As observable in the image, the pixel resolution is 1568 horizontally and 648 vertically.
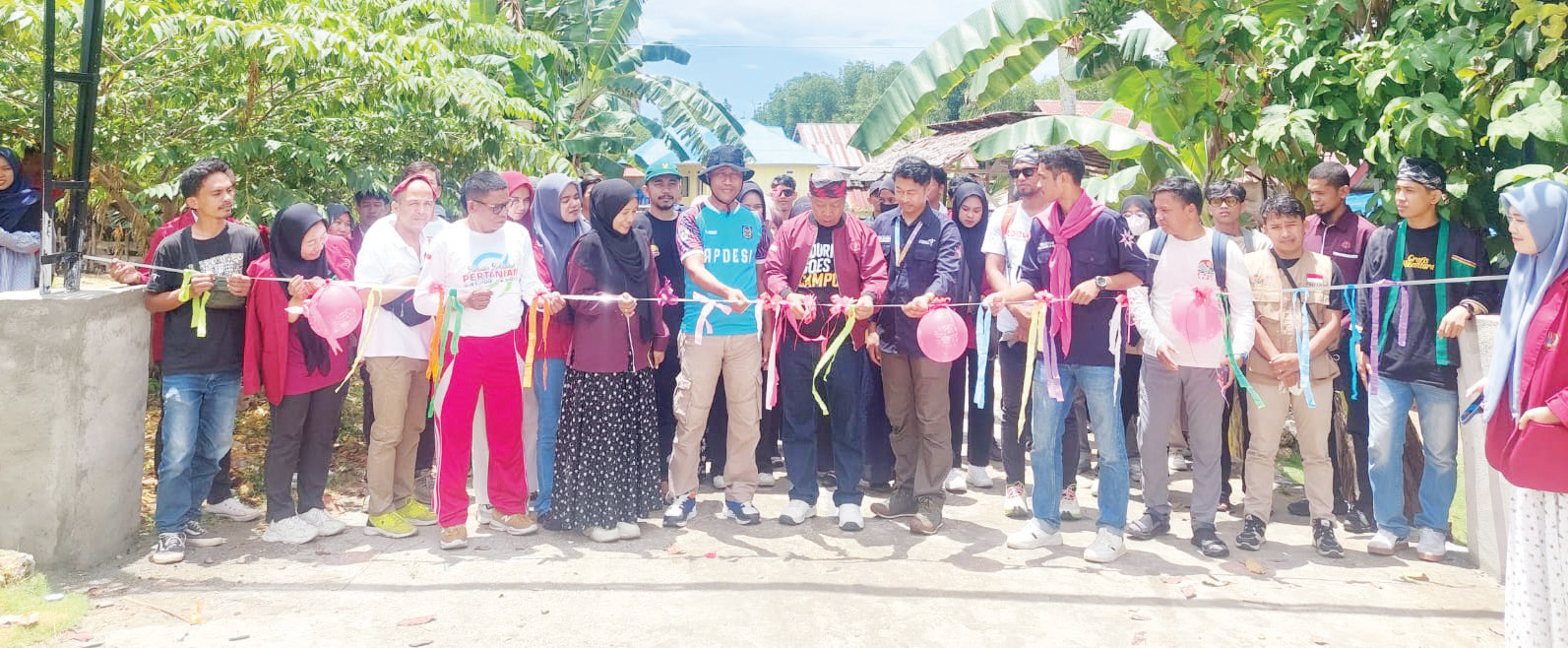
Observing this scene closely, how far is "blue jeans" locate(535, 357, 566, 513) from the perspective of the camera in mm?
5414

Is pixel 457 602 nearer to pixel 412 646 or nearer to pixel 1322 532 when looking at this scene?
pixel 412 646

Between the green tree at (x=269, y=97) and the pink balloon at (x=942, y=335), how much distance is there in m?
3.69

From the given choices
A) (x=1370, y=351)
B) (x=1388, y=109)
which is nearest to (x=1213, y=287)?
(x=1370, y=351)

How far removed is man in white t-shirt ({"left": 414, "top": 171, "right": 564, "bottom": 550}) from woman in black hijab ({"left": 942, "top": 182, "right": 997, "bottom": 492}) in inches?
95.2

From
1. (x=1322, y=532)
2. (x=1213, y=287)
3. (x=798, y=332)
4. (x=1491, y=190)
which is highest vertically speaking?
(x=1491, y=190)

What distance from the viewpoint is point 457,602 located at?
4.29 metres

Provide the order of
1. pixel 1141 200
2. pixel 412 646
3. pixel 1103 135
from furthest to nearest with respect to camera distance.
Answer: pixel 1103 135
pixel 1141 200
pixel 412 646

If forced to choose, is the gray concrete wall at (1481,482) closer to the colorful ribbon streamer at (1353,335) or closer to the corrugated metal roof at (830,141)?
the colorful ribbon streamer at (1353,335)

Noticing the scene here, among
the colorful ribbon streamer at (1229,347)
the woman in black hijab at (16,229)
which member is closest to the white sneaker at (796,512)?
the colorful ribbon streamer at (1229,347)

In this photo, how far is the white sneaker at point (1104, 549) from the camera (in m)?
4.91

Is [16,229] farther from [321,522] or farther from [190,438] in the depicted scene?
[321,522]

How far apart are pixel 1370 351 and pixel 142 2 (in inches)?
264

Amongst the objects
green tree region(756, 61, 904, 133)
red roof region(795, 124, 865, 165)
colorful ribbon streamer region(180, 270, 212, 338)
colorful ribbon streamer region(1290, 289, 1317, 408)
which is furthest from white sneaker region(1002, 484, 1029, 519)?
green tree region(756, 61, 904, 133)

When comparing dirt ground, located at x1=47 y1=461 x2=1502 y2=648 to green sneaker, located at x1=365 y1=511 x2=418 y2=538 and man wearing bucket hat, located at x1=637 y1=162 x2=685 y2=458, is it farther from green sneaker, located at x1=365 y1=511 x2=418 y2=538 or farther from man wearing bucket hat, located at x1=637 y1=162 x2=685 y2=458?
man wearing bucket hat, located at x1=637 y1=162 x2=685 y2=458
